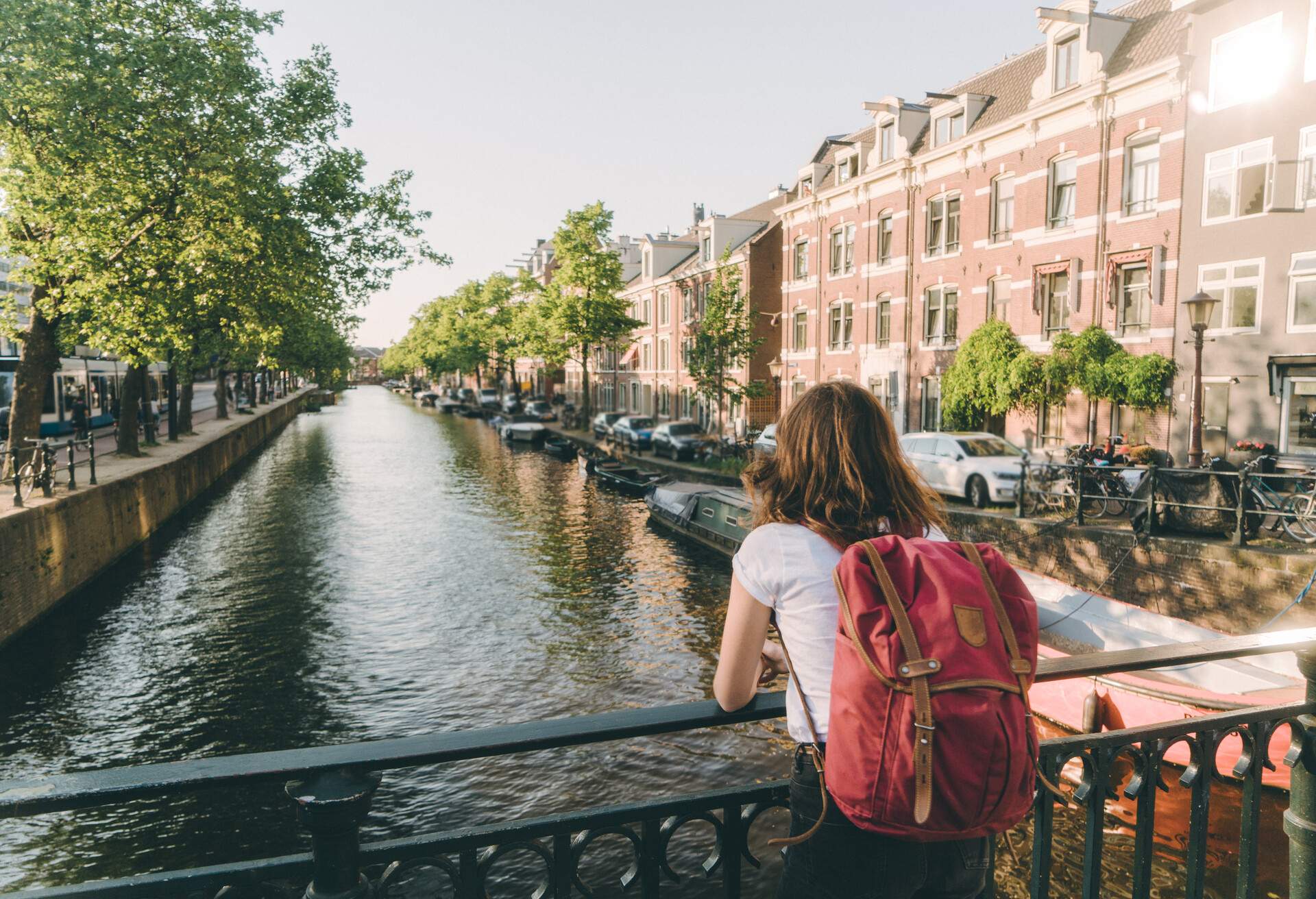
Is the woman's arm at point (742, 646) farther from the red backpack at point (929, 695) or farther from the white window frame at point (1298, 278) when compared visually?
the white window frame at point (1298, 278)

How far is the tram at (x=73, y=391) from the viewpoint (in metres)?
33.4

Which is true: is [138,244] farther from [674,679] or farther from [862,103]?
[862,103]

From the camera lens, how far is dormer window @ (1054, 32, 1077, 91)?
81.3ft

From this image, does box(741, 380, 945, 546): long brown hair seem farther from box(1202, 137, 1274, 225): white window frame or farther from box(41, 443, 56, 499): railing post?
box(1202, 137, 1274, 225): white window frame

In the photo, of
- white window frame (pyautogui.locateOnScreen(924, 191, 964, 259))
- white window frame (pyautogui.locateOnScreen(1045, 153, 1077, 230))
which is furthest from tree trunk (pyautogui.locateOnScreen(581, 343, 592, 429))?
white window frame (pyautogui.locateOnScreen(1045, 153, 1077, 230))

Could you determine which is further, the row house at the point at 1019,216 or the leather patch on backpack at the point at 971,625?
the row house at the point at 1019,216

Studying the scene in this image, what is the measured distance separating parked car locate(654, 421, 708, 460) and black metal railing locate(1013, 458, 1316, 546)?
1706cm

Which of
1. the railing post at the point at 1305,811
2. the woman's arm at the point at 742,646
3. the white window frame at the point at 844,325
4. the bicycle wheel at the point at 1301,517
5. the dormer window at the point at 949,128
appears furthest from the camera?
the white window frame at the point at 844,325

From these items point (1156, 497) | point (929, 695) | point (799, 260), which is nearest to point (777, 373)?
point (799, 260)

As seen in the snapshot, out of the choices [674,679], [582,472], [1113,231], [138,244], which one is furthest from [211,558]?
[1113,231]

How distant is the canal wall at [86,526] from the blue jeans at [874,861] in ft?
49.7

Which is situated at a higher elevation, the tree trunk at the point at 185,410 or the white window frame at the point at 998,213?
the white window frame at the point at 998,213

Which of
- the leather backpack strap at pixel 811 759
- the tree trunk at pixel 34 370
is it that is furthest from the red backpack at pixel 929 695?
the tree trunk at pixel 34 370

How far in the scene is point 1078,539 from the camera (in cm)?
1667
